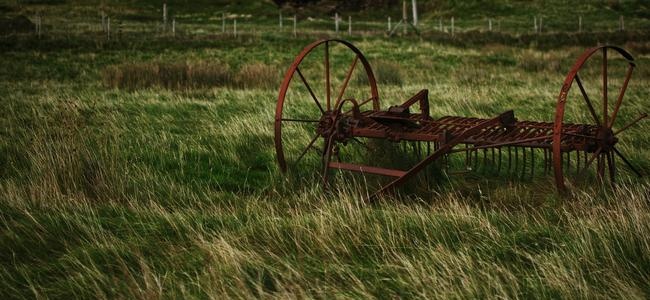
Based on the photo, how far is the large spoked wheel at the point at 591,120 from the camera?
4.98m

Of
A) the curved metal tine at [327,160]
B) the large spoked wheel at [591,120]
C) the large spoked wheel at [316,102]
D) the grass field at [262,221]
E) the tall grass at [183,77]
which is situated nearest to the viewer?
the grass field at [262,221]

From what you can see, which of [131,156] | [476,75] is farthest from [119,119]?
[476,75]

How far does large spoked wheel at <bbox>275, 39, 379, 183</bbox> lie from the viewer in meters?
6.31

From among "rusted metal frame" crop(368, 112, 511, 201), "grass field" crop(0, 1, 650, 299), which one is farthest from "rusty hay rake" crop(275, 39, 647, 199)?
"grass field" crop(0, 1, 650, 299)

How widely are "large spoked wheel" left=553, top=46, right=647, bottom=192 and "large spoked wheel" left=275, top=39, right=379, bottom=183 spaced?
190cm

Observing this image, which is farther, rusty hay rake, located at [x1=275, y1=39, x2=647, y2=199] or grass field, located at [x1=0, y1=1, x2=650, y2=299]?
rusty hay rake, located at [x1=275, y1=39, x2=647, y2=199]

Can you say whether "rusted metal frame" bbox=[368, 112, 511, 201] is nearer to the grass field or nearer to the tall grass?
the grass field

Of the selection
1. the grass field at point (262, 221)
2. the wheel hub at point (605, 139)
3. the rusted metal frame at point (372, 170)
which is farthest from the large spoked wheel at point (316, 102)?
the wheel hub at point (605, 139)

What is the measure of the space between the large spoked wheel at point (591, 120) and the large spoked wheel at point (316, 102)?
190cm

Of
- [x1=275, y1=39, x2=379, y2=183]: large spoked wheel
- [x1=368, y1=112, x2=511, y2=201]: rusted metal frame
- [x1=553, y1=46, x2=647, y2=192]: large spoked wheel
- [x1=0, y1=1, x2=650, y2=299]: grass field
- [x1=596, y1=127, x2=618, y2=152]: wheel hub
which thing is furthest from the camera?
[x1=275, y1=39, x2=379, y2=183]: large spoked wheel

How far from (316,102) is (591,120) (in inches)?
207

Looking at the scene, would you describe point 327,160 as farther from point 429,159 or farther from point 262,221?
point 262,221

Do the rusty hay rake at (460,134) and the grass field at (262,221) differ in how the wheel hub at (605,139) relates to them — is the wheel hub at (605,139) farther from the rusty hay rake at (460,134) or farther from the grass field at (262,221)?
the grass field at (262,221)

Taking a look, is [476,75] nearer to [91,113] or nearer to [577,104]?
[577,104]
